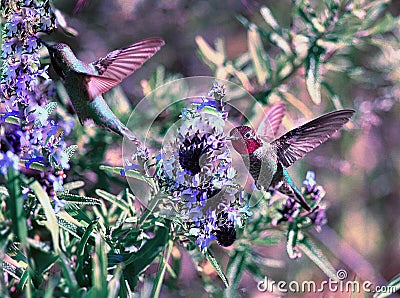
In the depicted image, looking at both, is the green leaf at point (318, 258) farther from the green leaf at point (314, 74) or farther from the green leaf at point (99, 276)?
the green leaf at point (99, 276)

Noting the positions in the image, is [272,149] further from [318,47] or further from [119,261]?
[318,47]

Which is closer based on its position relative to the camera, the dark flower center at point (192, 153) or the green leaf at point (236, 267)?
the dark flower center at point (192, 153)

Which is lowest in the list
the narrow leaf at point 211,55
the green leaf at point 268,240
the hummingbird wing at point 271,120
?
the green leaf at point 268,240

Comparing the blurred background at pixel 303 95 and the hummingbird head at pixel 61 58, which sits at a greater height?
the hummingbird head at pixel 61 58

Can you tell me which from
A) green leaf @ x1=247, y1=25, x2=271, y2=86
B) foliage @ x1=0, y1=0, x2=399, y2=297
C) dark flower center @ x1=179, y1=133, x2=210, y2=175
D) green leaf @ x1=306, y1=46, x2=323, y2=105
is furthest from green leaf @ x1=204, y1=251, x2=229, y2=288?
green leaf @ x1=247, y1=25, x2=271, y2=86

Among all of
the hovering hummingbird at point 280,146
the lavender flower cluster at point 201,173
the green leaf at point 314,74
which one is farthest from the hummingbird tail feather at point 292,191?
the green leaf at point 314,74

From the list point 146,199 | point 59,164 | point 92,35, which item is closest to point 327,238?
point 92,35

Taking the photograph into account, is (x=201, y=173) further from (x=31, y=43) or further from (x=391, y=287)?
(x=391, y=287)
